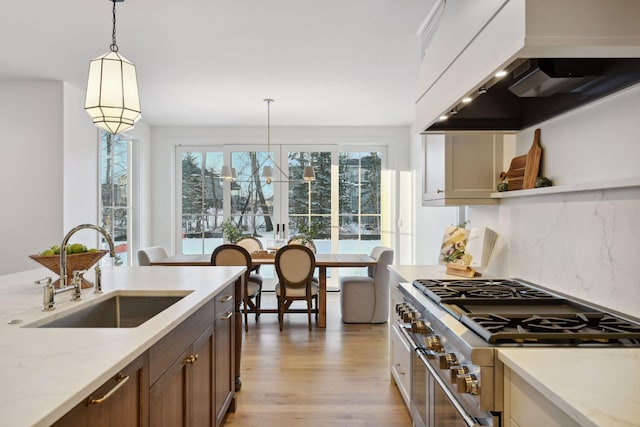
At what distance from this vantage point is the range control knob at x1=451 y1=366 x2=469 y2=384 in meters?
1.29

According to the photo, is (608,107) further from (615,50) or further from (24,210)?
(24,210)

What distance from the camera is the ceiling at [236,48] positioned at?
106 inches

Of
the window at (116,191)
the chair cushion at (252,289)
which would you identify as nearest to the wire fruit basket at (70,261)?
the chair cushion at (252,289)

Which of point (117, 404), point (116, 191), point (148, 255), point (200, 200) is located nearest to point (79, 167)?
point (116, 191)

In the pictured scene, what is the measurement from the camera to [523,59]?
116cm

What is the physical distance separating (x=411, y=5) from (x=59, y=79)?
3652 millimetres

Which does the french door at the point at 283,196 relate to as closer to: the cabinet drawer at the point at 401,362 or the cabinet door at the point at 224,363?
the cabinet drawer at the point at 401,362

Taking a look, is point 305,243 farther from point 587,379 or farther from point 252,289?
point 587,379

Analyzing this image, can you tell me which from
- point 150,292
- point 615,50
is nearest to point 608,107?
point 615,50

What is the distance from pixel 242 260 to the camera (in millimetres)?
4117

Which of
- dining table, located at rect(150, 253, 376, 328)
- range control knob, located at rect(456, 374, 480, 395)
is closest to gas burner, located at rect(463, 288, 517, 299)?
range control knob, located at rect(456, 374, 480, 395)

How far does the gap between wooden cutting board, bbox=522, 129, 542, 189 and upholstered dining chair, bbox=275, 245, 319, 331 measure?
247 cm

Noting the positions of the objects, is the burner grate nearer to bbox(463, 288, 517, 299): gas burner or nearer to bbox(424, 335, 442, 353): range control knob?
bbox(424, 335, 442, 353): range control knob

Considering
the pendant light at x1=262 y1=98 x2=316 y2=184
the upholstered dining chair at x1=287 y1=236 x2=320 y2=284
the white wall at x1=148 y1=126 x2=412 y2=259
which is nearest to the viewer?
the pendant light at x1=262 y1=98 x2=316 y2=184
